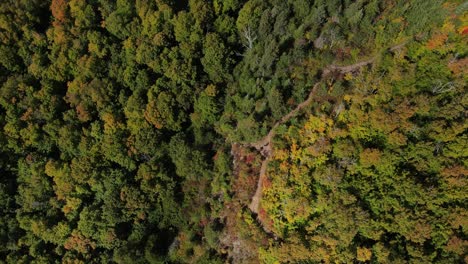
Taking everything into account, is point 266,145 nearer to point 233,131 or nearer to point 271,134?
point 271,134

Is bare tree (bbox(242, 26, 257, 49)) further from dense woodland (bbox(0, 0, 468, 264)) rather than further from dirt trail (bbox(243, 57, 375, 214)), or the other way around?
dirt trail (bbox(243, 57, 375, 214))

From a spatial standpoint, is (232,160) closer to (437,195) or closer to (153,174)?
(153,174)

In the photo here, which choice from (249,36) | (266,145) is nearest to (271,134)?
(266,145)

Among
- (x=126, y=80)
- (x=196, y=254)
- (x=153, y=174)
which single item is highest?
(x=126, y=80)

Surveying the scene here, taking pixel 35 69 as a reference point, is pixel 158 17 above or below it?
above

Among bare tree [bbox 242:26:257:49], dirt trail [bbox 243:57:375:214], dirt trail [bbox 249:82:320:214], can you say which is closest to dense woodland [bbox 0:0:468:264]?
bare tree [bbox 242:26:257:49]

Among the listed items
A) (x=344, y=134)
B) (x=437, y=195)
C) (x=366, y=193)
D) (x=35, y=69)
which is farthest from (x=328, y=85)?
(x=35, y=69)
